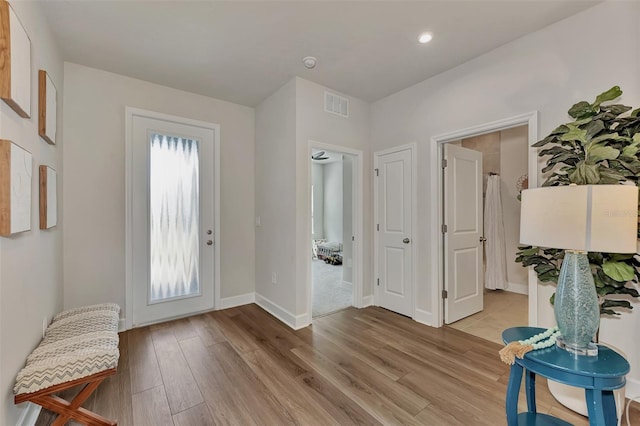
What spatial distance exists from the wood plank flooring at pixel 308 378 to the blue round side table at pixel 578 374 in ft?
1.14

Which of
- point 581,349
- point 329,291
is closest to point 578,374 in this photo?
point 581,349

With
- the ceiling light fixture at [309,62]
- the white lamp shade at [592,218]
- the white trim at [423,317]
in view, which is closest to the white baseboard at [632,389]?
the white lamp shade at [592,218]

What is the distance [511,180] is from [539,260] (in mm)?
3194

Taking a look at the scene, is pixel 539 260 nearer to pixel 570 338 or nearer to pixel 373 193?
pixel 570 338

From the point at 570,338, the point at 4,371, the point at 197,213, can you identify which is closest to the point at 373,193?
the point at 197,213

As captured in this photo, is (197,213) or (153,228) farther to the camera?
(197,213)

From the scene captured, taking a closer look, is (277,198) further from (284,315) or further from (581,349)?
(581,349)

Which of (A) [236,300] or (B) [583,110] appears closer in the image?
(B) [583,110]

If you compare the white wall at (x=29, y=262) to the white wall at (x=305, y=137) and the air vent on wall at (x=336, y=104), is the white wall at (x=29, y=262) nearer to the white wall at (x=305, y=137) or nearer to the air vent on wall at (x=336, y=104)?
the white wall at (x=305, y=137)

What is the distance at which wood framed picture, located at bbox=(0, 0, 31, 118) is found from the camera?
51.3 inches

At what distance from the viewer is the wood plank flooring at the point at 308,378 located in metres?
1.75

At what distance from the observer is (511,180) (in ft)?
14.9

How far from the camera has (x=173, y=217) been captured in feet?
10.9

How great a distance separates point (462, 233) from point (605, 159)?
68.0 inches
